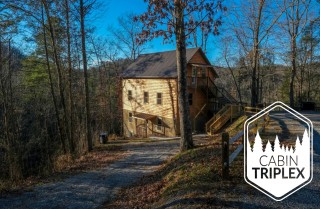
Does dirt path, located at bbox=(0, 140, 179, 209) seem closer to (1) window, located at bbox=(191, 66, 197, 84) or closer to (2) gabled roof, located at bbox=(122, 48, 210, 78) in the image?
(2) gabled roof, located at bbox=(122, 48, 210, 78)

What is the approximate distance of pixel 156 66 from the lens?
857 inches

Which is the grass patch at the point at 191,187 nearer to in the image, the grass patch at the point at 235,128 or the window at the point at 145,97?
the grass patch at the point at 235,128

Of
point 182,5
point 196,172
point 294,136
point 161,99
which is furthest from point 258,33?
point 196,172

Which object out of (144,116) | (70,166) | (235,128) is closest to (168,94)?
(144,116)

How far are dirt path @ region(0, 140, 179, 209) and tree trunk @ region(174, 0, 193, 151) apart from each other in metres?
1.93

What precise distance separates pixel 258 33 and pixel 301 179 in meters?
17.5

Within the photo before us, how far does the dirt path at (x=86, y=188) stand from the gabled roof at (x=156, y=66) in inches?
415

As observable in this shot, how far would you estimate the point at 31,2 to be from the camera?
1138 centimetres

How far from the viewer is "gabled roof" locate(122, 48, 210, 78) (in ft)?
64.7

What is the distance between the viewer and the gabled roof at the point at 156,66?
19.7 meters

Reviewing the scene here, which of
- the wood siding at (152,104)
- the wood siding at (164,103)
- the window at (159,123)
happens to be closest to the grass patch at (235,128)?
the wood siding at (164,103)

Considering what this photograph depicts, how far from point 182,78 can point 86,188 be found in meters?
5.26

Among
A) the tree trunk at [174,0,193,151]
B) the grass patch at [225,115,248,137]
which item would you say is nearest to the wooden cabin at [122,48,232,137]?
the grass patch at [225,115,248,137]

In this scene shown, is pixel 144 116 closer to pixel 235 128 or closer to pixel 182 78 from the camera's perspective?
pixel 235 128
